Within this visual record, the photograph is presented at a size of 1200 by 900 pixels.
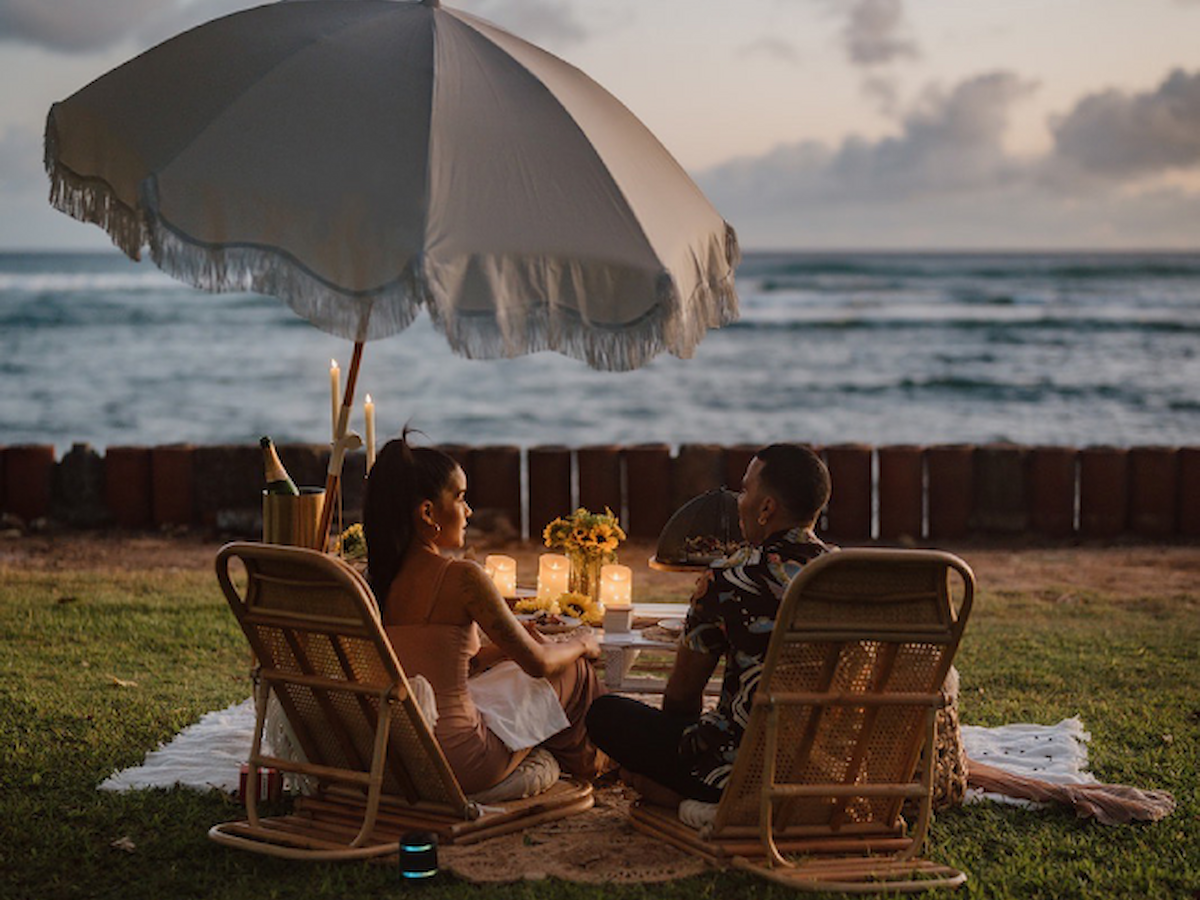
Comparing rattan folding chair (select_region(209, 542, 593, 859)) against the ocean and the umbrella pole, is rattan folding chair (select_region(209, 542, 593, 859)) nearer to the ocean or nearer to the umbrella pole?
the umbrella pole

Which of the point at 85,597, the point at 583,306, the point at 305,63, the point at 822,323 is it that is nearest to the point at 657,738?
the point at 583,306

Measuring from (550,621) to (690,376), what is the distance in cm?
2292

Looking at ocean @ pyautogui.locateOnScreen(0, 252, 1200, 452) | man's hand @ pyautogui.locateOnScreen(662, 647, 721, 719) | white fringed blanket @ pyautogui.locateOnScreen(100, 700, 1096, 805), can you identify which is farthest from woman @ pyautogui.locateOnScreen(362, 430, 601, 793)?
ocean @ pyautogui.locateOnScreen(0, 252, 1200, 452)

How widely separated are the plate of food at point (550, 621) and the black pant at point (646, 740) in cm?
49

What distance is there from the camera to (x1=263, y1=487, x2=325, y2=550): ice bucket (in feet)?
15.9

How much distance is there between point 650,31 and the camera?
18781mm

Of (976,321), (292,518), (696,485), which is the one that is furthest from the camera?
(976,321)

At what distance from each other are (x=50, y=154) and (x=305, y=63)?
789 millimetres

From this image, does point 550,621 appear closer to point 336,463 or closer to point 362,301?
point 336,463

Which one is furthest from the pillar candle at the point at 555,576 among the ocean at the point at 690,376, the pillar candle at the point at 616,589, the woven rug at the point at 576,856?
the ocean at the point at 690,376

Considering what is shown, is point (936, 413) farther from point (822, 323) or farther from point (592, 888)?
point (592, 888)

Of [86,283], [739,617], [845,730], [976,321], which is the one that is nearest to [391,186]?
[739,617]

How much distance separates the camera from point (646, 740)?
14.4 feet

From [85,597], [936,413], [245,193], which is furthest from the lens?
[936,413]
